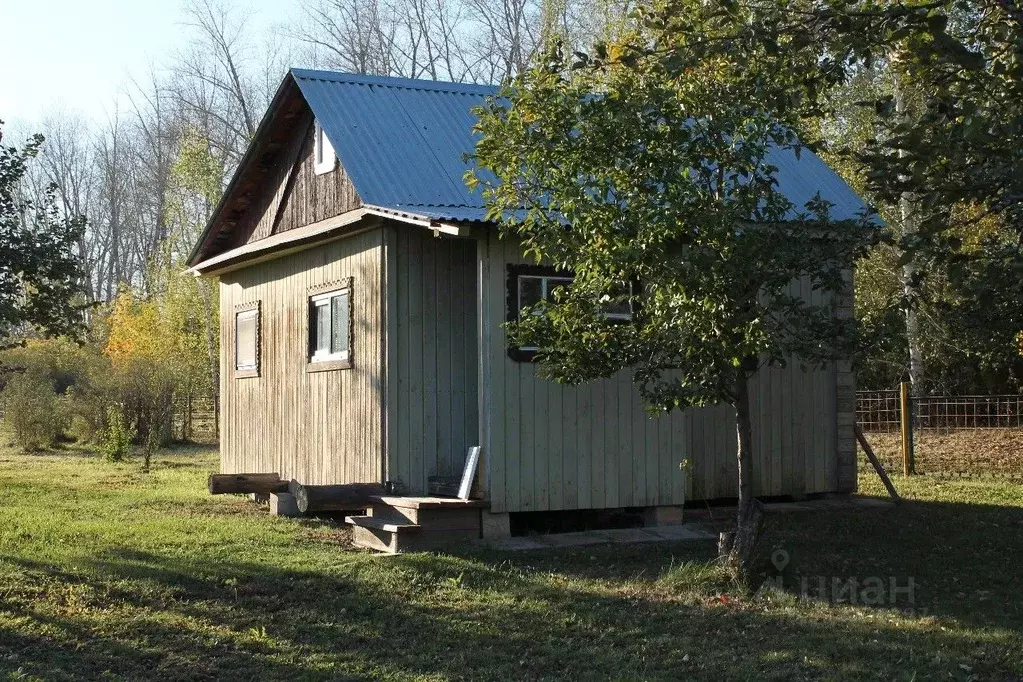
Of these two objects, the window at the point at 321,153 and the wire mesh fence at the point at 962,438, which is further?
the wire mesh fence at the point at 962,438

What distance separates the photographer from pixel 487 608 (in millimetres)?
9414

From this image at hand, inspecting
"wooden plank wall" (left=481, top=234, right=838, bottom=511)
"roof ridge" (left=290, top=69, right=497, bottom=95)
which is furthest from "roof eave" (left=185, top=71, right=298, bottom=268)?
"wooden plank wall" (left=481, top=234, right=838, bottom=511)

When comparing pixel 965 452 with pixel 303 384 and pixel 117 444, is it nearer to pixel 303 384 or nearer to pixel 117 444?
pixel 303 384

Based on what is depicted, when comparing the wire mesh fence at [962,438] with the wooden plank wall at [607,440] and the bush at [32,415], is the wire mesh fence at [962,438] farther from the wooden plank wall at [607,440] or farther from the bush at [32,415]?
the bush at [32,415]

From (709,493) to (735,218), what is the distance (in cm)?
563

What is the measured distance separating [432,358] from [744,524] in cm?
432

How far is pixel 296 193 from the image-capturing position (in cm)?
1531

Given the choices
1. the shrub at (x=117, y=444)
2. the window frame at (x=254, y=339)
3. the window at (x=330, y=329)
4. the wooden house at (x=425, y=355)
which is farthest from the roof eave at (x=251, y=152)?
the shrub at (x=117, y=444)

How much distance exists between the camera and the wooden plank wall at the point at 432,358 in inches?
514

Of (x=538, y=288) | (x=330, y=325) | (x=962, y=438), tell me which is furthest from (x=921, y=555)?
→ (x=962, y=438)

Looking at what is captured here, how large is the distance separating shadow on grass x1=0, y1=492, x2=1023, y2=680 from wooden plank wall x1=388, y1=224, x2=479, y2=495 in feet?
5.69

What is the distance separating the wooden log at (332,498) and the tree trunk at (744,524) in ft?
13.0

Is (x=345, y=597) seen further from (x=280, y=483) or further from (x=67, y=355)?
(x=67, y=355)

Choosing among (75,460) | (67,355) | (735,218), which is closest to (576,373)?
(735,218)
